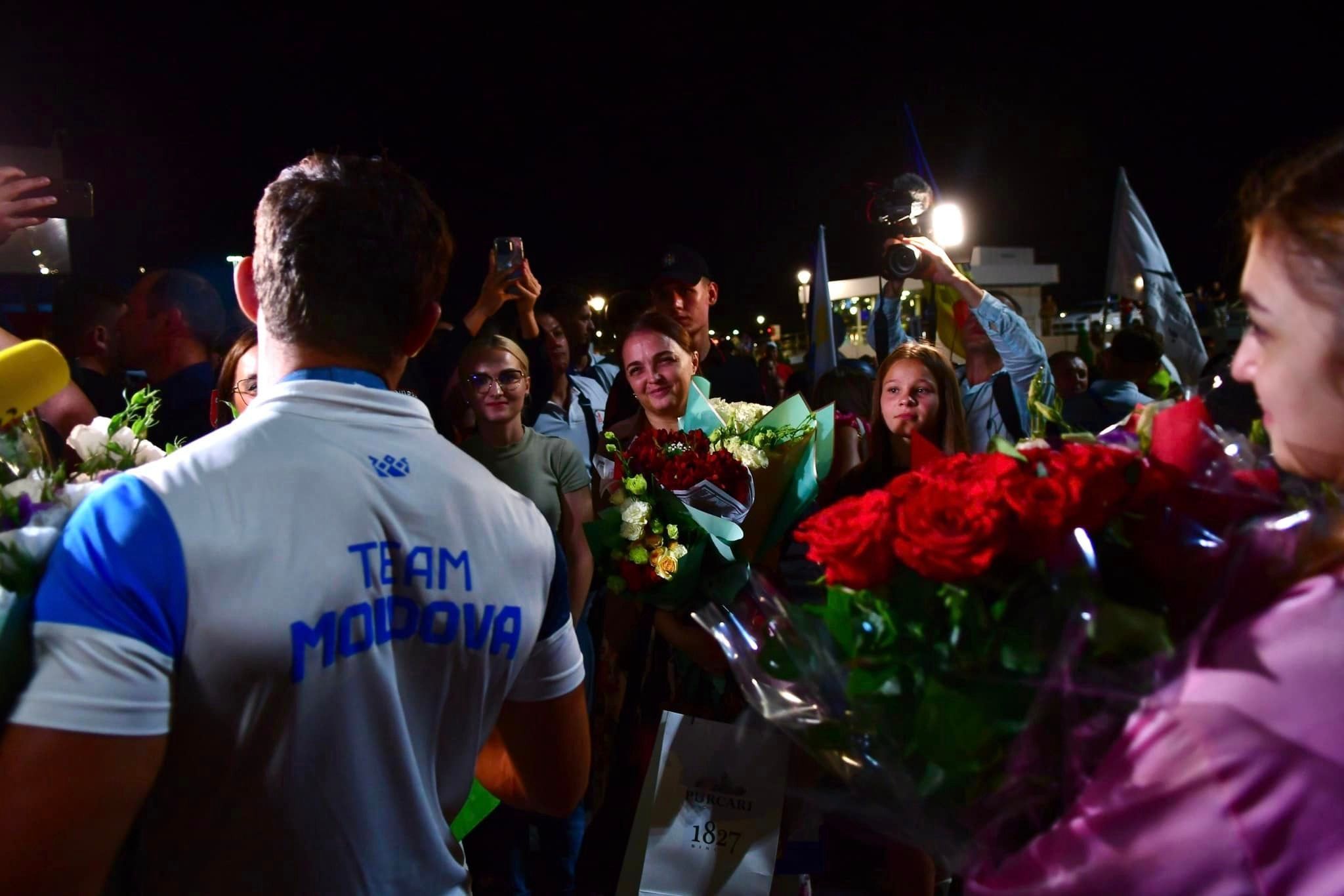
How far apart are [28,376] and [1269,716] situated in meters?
1.75

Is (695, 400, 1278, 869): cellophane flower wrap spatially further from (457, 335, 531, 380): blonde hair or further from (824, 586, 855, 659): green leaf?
(457, 335, 531, 380): blonde hair

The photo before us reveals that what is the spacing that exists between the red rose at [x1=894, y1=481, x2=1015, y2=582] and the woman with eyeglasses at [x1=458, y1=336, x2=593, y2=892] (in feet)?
9.35

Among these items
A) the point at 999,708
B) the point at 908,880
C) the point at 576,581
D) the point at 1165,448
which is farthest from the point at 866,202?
the point at 999,708

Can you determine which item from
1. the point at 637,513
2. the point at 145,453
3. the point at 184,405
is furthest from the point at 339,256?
the point at 184,405

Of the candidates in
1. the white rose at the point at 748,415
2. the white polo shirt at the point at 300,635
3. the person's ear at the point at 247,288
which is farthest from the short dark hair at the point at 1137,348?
the person's ear at the point at 247,288

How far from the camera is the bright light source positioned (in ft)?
22.4

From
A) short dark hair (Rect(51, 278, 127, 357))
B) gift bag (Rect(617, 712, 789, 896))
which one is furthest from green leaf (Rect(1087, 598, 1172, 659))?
short dark hair (Rect(51, 278, 127, 357))

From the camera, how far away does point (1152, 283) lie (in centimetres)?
322

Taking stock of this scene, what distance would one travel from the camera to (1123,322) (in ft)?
25.1

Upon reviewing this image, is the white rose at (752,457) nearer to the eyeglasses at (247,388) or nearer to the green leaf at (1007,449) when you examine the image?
the green leaf at (1007,449)

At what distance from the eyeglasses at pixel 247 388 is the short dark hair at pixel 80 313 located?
2321mm

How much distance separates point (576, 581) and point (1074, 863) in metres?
3.15

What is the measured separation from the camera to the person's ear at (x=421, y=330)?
1.62 m

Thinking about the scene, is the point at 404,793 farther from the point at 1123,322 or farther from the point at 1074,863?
the point at 1123,322
